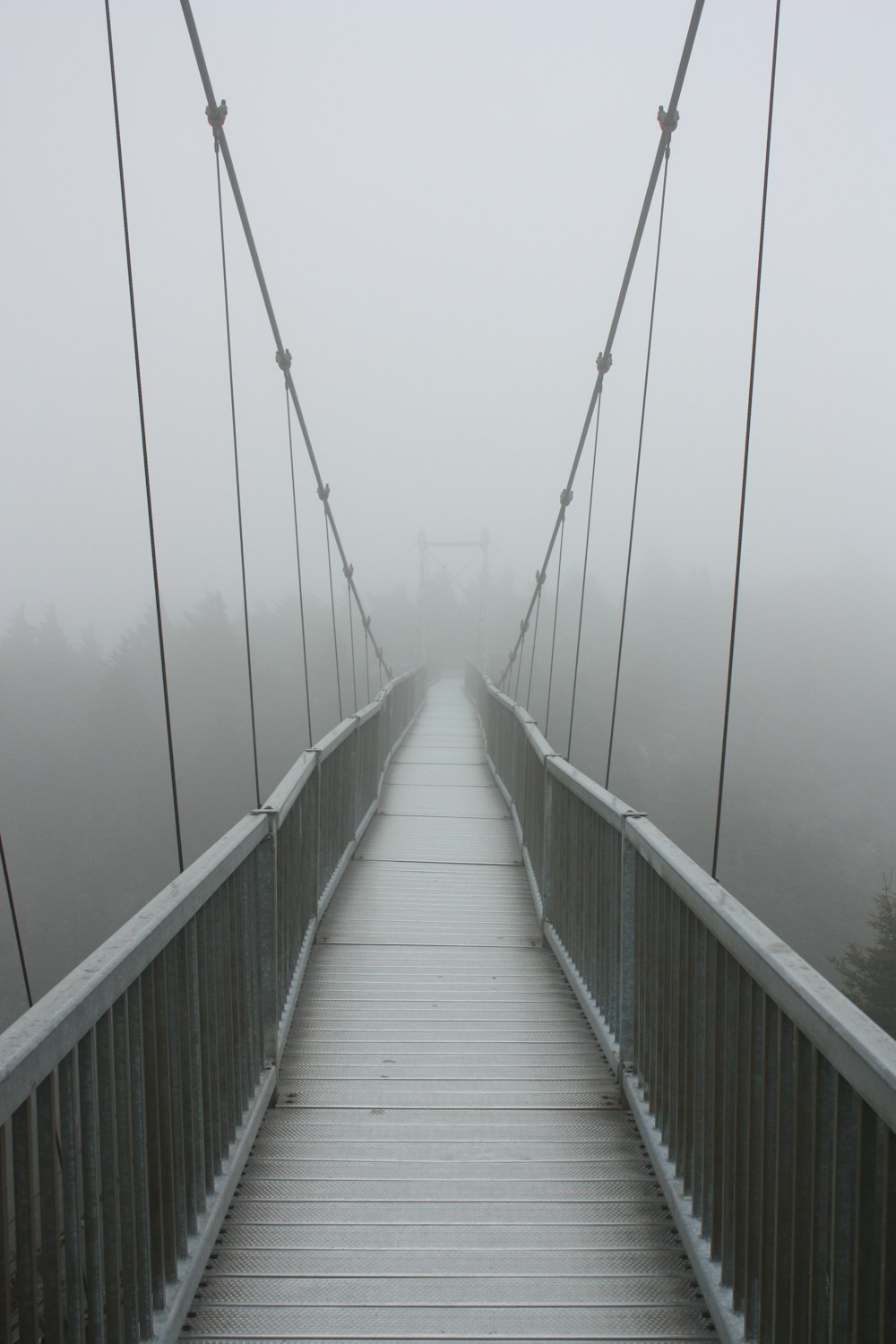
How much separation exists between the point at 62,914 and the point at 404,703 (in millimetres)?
38198

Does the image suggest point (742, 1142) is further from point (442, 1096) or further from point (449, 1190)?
point (442, 1096)

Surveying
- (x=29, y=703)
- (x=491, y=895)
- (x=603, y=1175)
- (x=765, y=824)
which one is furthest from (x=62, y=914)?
(x=603, y=1175)

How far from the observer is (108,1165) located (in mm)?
1940

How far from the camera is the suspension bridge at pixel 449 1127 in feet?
5.57

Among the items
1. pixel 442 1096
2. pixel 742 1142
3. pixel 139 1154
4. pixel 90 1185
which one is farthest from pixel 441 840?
pixel 90 1185

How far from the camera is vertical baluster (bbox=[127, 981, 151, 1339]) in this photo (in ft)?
6.72

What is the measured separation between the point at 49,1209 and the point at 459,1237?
1424mm

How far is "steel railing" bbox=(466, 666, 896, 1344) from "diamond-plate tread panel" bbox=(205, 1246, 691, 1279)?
0.14m

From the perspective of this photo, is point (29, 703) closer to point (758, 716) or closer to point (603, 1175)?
point (758, 716)

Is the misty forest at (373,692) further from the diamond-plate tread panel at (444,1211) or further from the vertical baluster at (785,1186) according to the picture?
the vertical baluster at (785,1186)

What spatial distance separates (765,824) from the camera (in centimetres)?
5297

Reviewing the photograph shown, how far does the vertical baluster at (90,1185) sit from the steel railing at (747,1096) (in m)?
1.18

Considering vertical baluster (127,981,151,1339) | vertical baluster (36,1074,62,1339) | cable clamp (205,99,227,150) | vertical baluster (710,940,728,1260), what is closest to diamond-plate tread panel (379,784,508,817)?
cable clamp (205,99,227,150)

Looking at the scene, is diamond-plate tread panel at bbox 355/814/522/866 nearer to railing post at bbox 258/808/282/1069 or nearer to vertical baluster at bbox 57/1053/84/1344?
railing post at bbox 258/808/282/1069
